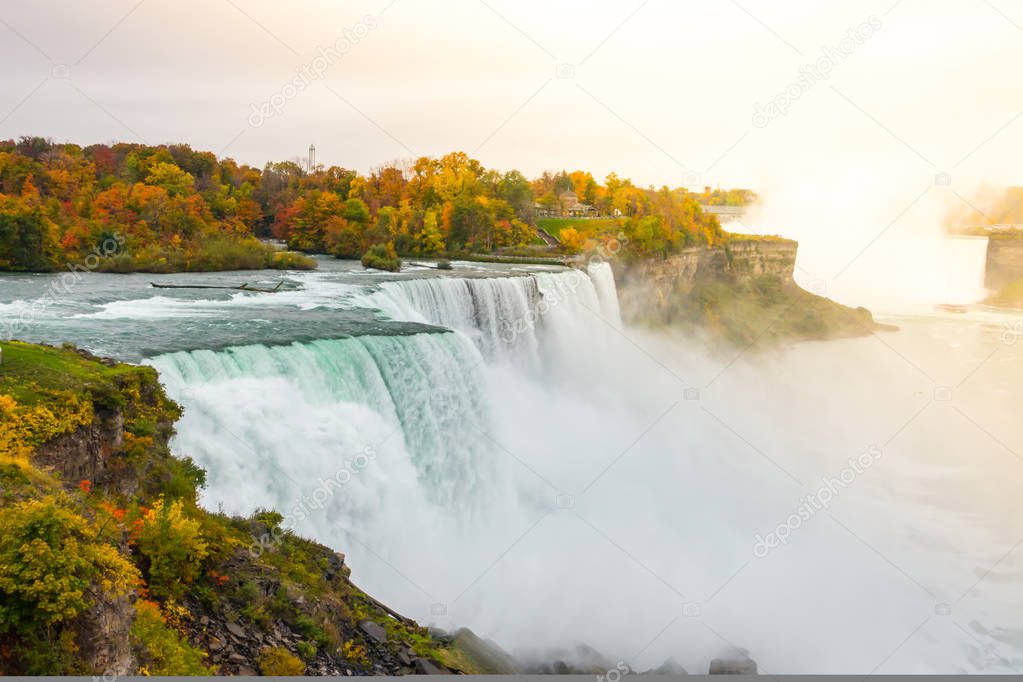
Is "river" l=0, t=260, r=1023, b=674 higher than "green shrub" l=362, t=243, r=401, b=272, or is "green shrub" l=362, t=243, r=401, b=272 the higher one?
"green shrub" l=362, t=243, r=401, b=272

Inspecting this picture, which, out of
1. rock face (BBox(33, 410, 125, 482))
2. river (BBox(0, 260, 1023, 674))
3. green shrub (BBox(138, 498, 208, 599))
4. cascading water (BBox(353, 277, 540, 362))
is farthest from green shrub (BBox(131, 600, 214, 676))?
cascading water (BBox(353, 277, 540, 362))

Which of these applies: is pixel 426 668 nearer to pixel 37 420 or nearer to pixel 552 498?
pixel 37 420

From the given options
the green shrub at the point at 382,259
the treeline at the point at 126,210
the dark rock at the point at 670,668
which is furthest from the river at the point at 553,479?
the green shrub at the point at 382,259

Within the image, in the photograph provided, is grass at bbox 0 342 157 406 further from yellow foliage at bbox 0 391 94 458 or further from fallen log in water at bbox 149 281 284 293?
fallen log in water at bbox 149 281 284 293

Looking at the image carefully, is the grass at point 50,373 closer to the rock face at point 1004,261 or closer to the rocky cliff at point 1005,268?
the rocky cliff at point 1005,268

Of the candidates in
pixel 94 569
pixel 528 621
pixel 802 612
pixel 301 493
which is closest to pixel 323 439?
pixel 301 493
